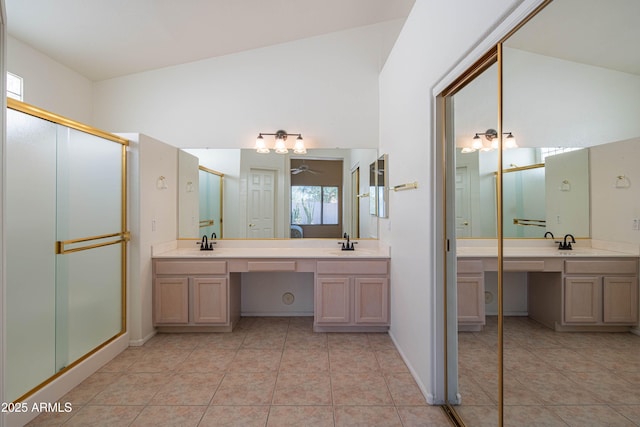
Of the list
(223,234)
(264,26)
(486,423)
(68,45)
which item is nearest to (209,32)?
(264,26)

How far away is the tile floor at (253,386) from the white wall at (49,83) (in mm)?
2619

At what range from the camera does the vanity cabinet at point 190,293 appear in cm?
317

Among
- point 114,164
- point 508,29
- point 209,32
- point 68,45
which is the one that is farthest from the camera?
point 209,32

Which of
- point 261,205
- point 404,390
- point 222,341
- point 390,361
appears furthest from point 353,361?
point 261,205

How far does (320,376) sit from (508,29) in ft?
8.14

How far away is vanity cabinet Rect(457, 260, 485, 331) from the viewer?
1.65m

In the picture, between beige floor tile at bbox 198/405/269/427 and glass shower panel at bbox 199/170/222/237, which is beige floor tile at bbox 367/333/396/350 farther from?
glass shower panel at bbox 199/170/222/237

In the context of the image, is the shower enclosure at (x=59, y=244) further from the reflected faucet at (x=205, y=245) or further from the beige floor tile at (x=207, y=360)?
the reflected faucet at (x=205, y=245)

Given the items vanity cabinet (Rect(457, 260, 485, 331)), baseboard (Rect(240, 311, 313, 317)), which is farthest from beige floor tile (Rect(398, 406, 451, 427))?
baseboard (Rect(240, 311, 313, 317))

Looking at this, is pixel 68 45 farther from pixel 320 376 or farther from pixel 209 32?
pixel 320 376

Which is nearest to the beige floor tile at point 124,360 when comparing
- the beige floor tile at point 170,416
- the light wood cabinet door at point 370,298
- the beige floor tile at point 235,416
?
the beige floor tile at point 170,416

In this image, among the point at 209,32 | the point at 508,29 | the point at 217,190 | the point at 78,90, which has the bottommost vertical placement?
the point at 217,190

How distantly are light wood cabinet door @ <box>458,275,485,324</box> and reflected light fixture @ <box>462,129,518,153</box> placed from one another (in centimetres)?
69

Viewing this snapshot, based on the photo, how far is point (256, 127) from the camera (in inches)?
149
